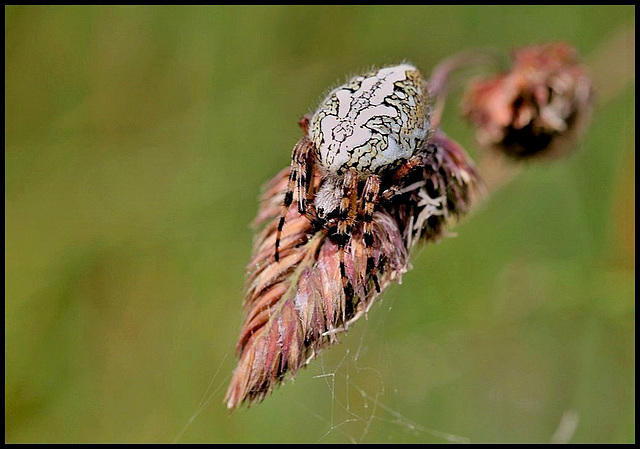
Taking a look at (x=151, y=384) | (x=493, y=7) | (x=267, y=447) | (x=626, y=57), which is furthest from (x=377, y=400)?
(x=493, y=7)

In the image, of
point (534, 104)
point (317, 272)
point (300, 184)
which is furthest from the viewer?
point (534, 104)

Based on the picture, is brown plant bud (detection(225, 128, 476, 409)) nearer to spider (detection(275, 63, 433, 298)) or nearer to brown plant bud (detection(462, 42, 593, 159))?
spider (detection(275, 63, 433, 298))

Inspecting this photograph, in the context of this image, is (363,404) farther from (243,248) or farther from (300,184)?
(300,184)

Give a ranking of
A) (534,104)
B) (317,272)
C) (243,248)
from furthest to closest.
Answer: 1. (243,248)
2. (534,104)
3. (317,272)

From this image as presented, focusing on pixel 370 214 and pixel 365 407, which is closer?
pixel 370 214

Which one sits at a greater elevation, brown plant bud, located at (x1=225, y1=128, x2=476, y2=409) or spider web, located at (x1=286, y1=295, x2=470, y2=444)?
brown plant bud, located at (x1=225, y1=128, x2=476, y2=409)

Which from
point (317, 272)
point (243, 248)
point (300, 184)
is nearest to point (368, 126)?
point (300, 184)

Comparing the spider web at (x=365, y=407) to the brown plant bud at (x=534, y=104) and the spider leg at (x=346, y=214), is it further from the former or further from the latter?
the spider leg at (x=346, y=214)

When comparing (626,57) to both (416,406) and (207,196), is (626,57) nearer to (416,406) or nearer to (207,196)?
(416,406)

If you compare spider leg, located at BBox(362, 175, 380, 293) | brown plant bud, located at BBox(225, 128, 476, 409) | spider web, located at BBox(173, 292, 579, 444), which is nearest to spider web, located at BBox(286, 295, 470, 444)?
spider web, located at BBox(173, 292, 579, 444)
